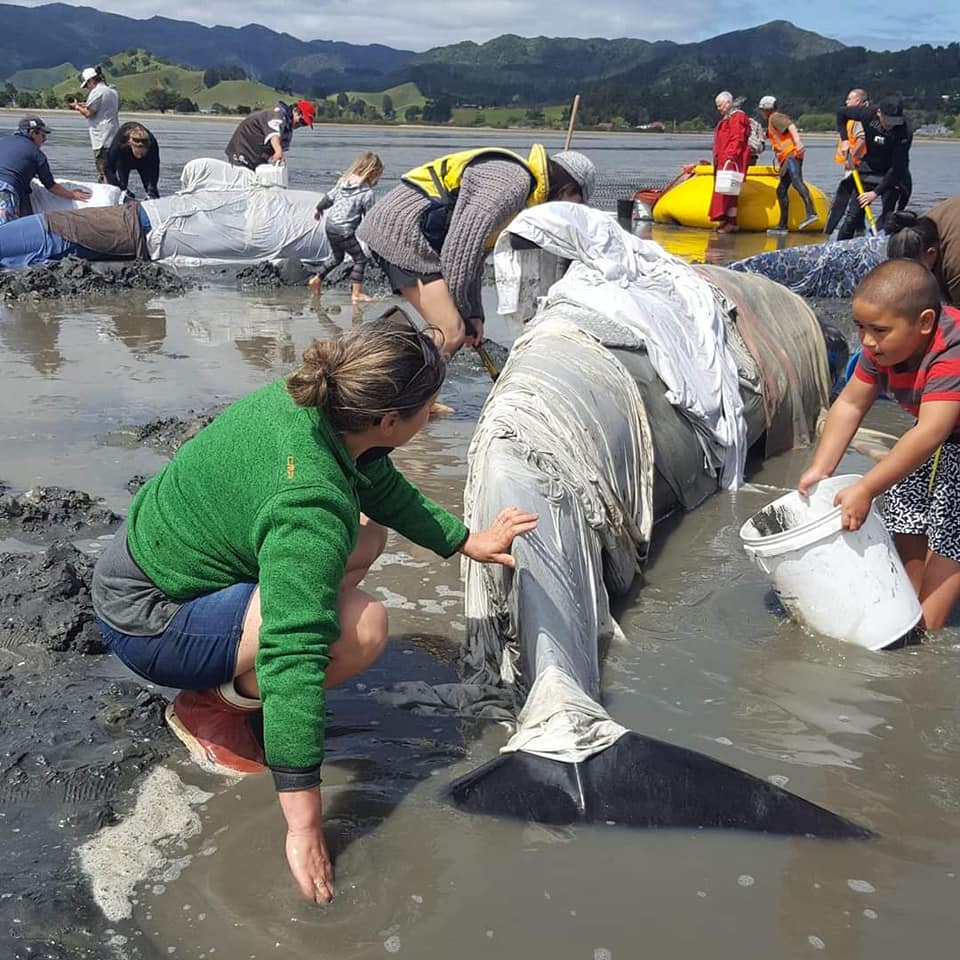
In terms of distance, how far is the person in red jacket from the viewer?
14867 millimetres

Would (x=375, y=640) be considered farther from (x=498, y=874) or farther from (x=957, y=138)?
(x=957, y=138)

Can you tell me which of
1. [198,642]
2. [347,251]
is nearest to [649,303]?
[198,642]

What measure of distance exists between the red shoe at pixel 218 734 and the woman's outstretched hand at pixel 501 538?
72cm

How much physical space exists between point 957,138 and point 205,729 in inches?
3049

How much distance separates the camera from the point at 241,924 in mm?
2268

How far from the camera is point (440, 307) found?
17.8ft

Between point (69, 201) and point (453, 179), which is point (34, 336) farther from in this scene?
point (453, 179)

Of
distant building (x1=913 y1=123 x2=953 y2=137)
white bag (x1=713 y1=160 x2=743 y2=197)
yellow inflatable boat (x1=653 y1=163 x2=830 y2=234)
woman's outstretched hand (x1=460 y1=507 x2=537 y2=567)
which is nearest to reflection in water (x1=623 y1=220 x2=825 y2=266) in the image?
yellow inflatable boat (x1=653 y1=163 x2=830 y2=234)

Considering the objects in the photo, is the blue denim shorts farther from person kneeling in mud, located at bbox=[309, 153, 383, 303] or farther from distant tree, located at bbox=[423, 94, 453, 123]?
distant tree, located at bbox=[423, 94, 453, 123]

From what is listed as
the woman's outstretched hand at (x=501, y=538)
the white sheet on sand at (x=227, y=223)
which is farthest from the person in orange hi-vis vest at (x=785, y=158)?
the woman's outstretched hand at (x=501, y=538)

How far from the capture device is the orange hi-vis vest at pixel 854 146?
1246 centimetres

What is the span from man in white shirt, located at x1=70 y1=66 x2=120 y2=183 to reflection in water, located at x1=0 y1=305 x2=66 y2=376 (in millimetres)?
4592

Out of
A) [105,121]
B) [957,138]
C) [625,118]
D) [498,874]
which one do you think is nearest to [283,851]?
[498,874]

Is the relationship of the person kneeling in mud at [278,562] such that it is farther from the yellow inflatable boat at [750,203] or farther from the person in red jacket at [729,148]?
the yellow inflatable boat at [750,203]
